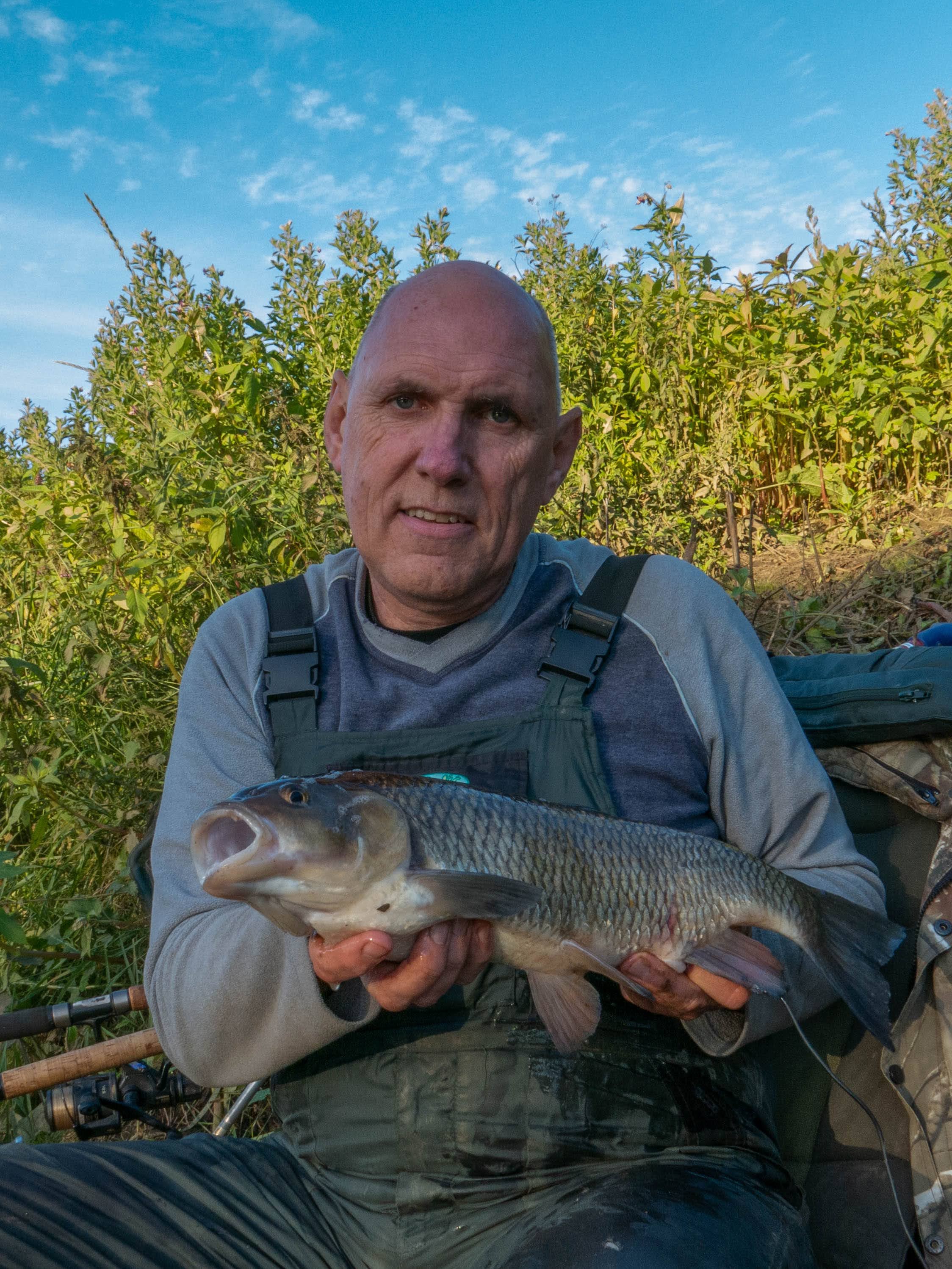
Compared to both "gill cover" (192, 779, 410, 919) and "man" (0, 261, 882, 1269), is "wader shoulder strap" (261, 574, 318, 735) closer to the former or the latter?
"man" (0, 261, 882, 1269)

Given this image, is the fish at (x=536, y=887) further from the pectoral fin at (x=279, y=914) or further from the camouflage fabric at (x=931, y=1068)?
the camouflage fabric at (x=931, y=1068)

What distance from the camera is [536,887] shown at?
1855 millimetres

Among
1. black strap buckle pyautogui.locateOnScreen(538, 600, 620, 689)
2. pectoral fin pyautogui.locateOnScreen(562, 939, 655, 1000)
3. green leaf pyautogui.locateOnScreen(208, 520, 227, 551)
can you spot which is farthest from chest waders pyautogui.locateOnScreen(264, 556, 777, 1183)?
green leaf pyautogui.locateOnScreen(208, 520, 227, 551)

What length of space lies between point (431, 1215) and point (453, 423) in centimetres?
165

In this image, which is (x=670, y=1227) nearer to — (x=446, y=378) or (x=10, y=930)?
(x=446, y=378)

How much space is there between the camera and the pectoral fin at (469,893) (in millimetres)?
1728

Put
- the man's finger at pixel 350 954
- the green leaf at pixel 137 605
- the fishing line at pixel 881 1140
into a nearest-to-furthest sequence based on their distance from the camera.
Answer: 1. the man's finger at pixel 350 954
2. the fishing line at pixel 881 1140
3. the green leaf at pixel 137 605

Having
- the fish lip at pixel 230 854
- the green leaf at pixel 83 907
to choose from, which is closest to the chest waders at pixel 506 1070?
the fish lip at pixel 230 854

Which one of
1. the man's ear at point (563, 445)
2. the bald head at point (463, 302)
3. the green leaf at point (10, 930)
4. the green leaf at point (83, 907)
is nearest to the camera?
the bald head at point (463, 302)

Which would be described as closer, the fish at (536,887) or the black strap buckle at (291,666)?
the fish at (536,887)

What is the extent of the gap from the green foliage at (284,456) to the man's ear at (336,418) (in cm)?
115

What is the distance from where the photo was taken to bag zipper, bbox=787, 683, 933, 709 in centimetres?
245

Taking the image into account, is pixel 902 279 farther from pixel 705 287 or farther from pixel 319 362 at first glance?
pixel 319 362

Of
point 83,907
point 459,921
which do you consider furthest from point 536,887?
point 83,907
